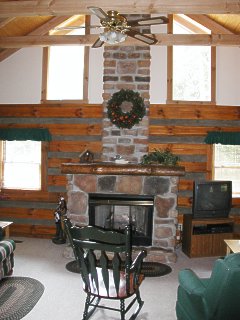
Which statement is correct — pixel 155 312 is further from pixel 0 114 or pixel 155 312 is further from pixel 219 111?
pixel 0 114

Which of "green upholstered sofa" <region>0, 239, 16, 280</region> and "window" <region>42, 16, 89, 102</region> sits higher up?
"window" <region>42, 16, 89, 102</region>

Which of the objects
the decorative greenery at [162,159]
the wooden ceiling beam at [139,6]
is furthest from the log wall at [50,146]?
the wooden ceiling beam at [139,6]

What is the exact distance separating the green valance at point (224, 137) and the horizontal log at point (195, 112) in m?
0.28

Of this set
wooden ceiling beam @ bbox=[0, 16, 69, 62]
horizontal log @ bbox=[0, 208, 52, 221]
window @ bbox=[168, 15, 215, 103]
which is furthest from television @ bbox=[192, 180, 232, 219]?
wooden ceiling beam @ bbox=[0, 16, 69, 62]

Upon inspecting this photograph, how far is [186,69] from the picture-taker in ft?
19.3

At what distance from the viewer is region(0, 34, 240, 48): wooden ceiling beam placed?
16.8 ft

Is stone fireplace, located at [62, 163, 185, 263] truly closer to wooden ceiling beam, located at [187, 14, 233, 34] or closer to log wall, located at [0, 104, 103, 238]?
log wall, located at [0, 104, 103, 238]

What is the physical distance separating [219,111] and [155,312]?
3.71 meters

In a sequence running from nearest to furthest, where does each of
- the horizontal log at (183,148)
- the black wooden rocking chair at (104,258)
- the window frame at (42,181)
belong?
1. the black wooden rocking chair at (104,258)
2. the horizontal log at (183,148)
3. the window frame at (42,181)

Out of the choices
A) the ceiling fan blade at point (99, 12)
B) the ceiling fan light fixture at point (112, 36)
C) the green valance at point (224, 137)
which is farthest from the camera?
the green valance at point (224, 137)

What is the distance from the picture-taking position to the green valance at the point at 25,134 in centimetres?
588

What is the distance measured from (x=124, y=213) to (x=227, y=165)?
2.12 metres

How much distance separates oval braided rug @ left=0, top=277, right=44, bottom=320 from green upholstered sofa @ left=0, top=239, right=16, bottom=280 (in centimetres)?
12

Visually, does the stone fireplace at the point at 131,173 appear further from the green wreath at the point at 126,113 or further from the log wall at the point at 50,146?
the log wall at the point at 50,146
